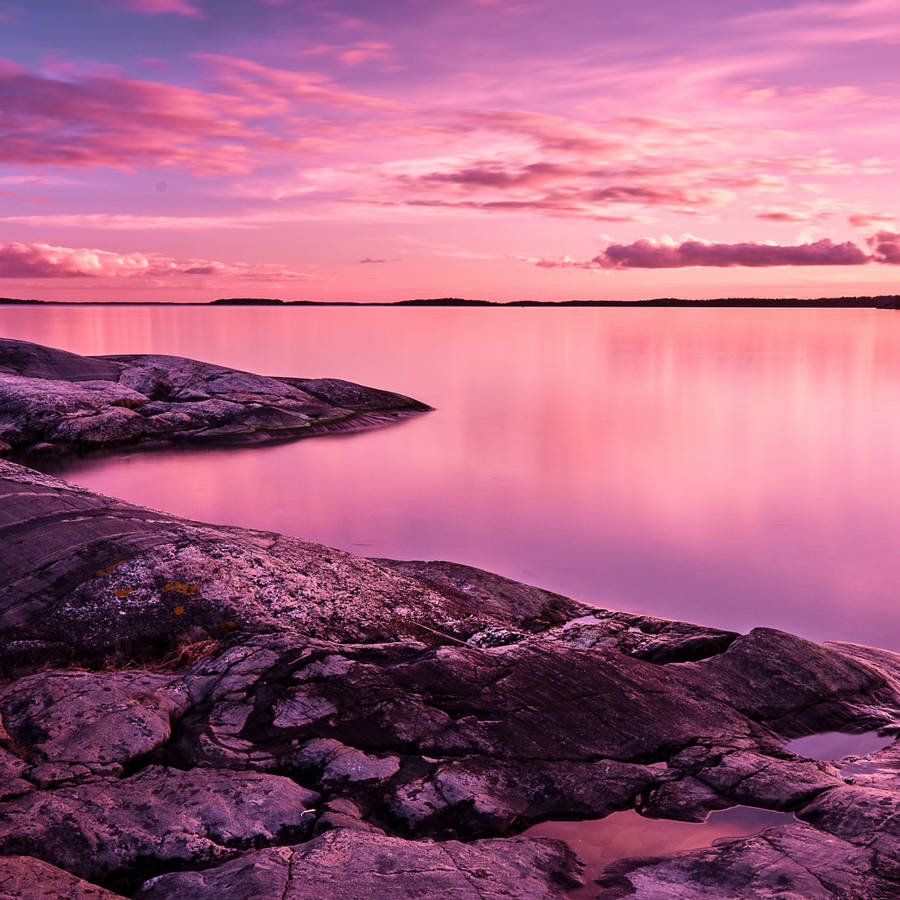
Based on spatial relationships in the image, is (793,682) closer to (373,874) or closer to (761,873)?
(761,873)

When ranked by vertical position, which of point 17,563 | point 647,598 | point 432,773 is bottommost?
point 647,598

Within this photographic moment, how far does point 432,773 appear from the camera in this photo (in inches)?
279

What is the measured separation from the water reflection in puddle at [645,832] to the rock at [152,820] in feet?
7.20

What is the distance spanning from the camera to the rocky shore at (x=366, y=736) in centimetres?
586

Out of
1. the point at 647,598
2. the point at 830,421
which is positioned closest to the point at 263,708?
the point at 647,598

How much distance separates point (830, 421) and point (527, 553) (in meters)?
25.5

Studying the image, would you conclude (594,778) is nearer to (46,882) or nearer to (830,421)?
(46,882)

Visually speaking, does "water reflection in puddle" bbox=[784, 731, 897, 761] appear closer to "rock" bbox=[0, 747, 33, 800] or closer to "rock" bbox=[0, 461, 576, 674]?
"rock" bbox=[0, 461, 576, 674]

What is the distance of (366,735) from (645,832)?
8.77 feet

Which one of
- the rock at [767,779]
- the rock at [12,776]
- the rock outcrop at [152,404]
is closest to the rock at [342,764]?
the rock at [12,776]

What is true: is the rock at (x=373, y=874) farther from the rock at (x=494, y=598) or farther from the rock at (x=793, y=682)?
the rock at (x=494, y=598)

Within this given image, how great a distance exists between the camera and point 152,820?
613cm

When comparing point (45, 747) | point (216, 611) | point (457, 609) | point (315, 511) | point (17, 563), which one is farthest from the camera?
point (315, 511)

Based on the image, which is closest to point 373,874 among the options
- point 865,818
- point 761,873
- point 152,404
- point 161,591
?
point 761,873
